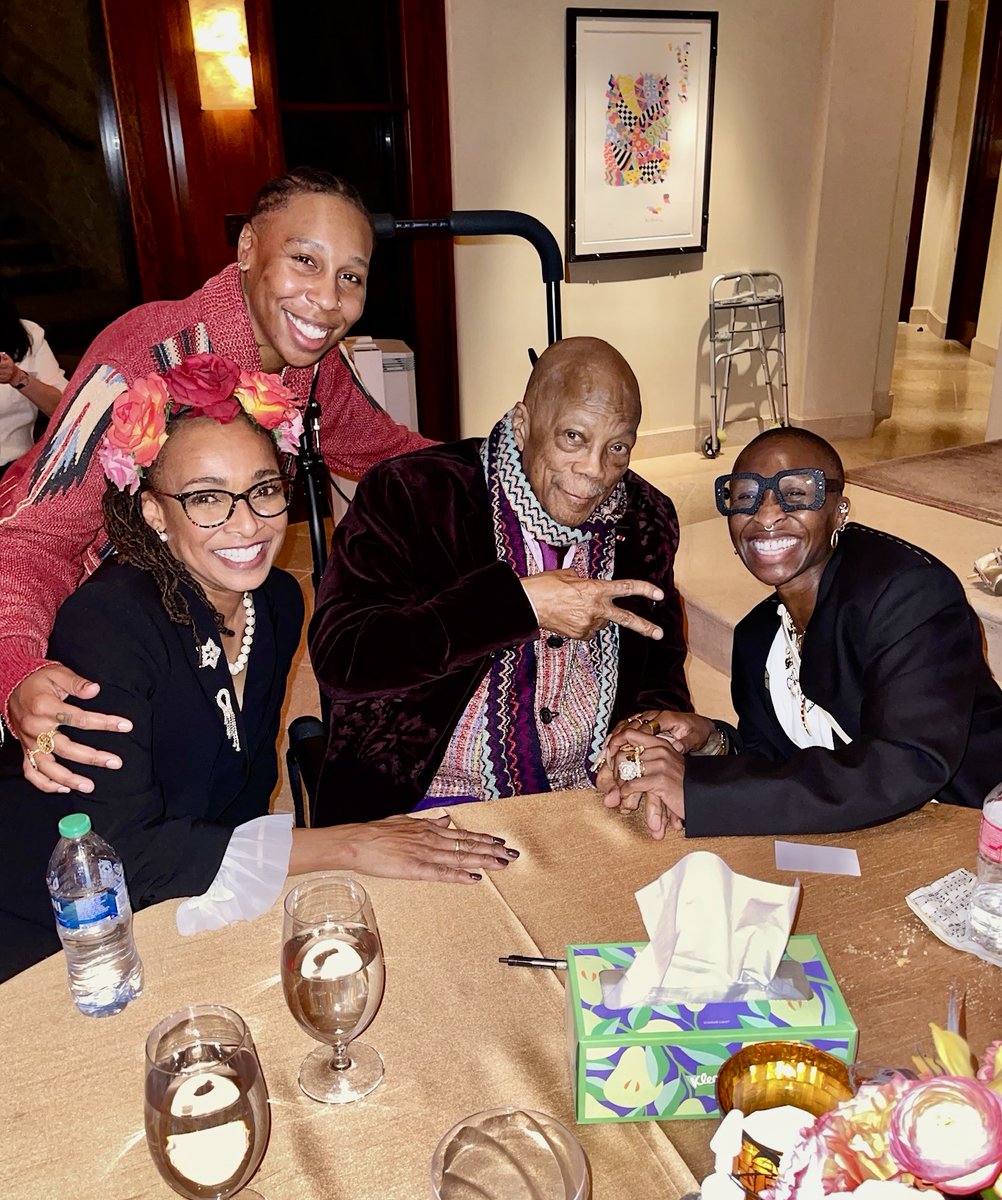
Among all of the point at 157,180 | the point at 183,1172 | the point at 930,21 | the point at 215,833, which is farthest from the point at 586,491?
the point at 930,21

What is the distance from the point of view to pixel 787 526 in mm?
1611

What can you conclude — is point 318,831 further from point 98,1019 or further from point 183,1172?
point 183,1172

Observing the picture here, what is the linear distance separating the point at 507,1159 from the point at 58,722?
2.76ft

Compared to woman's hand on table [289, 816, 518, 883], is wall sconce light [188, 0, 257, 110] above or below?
above

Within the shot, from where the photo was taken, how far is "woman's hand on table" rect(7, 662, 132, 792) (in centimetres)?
136

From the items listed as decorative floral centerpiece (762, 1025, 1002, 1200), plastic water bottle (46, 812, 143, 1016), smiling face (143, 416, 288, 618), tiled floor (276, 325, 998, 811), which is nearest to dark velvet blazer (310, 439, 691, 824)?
smiling face (143, 416, 288, 618)

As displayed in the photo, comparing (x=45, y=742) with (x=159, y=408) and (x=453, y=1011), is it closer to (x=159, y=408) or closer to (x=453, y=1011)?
(x=159, y=408)

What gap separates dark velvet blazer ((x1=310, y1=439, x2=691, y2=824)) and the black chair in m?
0.07

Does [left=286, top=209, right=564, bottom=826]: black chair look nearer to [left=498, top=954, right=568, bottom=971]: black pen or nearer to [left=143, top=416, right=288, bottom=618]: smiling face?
[left=143, top=416, right=288, bottom=618]: smiling face

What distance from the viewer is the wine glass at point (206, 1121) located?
86 centimetres

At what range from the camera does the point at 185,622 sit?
1.53 metres

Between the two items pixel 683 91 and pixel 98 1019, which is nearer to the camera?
pixel 98 1019

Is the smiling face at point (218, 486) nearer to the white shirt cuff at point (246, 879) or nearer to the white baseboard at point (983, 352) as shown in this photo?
the white shirt cuff at point (246, 879)

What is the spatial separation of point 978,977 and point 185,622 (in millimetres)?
1117
